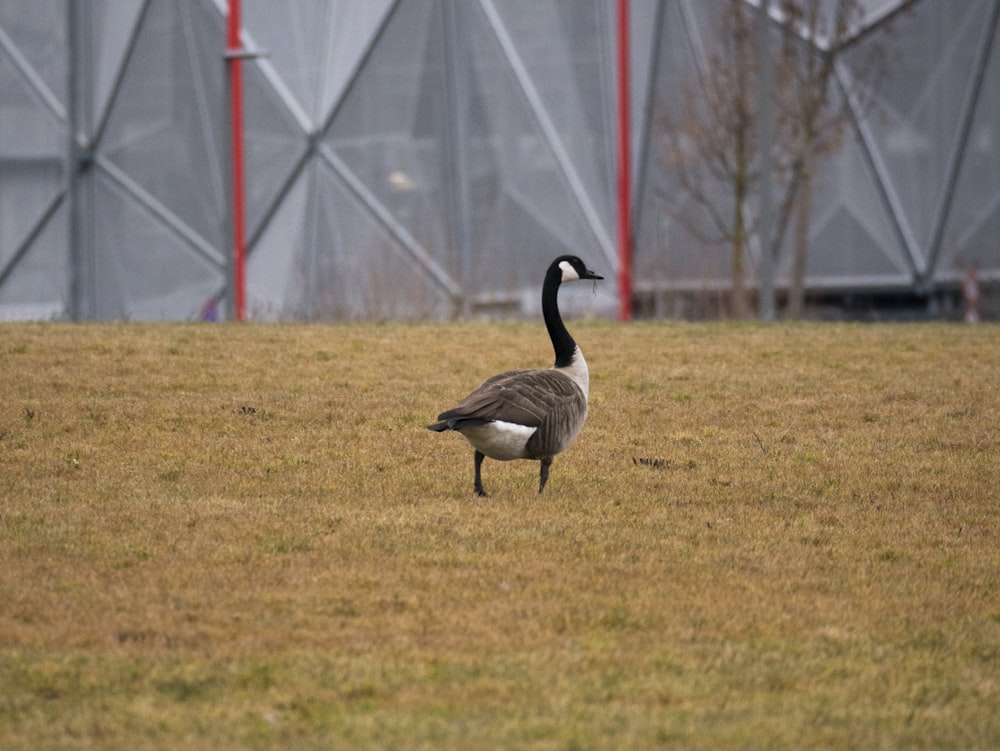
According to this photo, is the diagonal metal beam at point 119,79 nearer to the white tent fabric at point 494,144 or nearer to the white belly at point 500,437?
the white tent fabric at point 494,144

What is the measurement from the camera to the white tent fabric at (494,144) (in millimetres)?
33594

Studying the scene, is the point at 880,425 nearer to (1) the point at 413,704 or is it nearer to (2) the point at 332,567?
(2) the point at 332,567

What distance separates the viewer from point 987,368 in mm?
16734

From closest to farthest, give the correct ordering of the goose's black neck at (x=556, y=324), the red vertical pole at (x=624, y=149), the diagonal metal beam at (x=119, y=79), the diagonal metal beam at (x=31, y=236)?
the goose's black neck at (x=556, y=324), the red vertical pole at (x=624, y=149), the diagonal metal beam at (x=119, y=79), the diagonal metal beam at (x=31, y=236)

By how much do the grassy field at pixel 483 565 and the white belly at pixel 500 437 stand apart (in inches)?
16.2

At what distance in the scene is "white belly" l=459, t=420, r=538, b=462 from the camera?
936 centimetres

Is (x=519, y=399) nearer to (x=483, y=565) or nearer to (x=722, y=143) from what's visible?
(x=483, y=565)

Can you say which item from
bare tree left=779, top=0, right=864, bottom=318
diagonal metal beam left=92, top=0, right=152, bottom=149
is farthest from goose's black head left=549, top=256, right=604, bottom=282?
diagonal metal beam left=92, top=0, right=152, bottom=149

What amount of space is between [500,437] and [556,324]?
1705 millimetres

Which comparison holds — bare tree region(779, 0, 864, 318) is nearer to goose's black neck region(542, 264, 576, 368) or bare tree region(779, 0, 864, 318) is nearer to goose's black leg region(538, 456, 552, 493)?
goose's black neck region(542, 264, 576, 368)

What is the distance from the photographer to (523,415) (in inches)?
373

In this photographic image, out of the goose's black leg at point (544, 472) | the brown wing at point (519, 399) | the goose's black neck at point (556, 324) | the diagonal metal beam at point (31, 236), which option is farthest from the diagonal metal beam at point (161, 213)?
the brown wing at point (519, 399)

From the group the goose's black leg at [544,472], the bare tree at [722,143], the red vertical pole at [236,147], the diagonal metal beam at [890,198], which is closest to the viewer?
the goose's black leg at [544,472]

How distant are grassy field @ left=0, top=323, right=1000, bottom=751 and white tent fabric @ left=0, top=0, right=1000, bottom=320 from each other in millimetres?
17877
